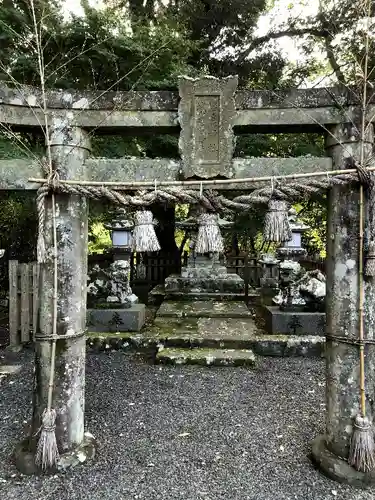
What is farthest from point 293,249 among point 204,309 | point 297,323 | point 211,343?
point 211,343

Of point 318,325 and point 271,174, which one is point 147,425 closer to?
point 271,174

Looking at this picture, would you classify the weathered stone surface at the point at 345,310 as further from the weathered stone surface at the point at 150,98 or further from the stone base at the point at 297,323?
the stone base at the point at 297,323

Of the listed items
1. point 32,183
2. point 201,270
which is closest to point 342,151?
point 32,183

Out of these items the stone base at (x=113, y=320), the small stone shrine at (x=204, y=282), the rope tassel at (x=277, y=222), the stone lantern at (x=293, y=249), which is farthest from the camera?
the small stone shrine at (x=204, y=282)

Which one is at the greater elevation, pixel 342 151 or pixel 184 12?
pixel 184 12

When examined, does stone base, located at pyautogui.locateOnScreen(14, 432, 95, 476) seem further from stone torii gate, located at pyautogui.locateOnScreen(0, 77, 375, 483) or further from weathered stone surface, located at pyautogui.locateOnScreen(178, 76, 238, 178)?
weathered stone surface, located at pyautogui.locateOnScreen(178, 76, 238, 178)

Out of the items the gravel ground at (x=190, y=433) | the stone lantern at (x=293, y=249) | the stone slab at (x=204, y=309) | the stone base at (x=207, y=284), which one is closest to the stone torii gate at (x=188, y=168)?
the gravel ground at (x=190, y=433)

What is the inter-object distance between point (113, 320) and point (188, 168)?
189 inches

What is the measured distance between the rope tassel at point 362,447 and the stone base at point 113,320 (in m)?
4.88

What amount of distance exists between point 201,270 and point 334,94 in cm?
711

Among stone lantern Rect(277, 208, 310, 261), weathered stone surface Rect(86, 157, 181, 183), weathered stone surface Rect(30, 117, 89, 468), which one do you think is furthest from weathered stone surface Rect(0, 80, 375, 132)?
stone lantern Rect(277, 208, 310, 261)

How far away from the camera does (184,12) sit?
1064 cm

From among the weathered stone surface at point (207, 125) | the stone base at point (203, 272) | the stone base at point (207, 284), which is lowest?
the stone base at point (207, 284)

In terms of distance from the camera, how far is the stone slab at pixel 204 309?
325 inches
